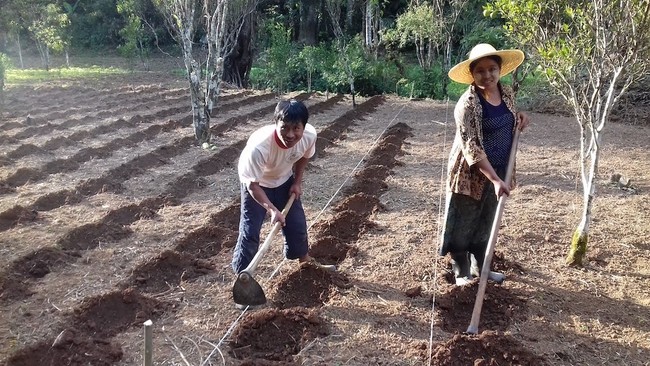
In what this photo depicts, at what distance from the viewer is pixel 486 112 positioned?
342 cm

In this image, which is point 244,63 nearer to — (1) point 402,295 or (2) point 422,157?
(2) point 422,157

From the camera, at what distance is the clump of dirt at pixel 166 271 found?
13.4ft

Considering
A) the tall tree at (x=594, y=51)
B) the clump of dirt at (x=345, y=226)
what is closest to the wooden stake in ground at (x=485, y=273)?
the tall tree at (x=594, y=51)

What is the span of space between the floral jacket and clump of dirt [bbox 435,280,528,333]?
622 mm

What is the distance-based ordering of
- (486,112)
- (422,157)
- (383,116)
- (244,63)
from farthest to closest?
(244,63) → (383,116) → (422,157) → (486,112)

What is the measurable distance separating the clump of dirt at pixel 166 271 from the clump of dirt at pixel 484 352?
6.46ft

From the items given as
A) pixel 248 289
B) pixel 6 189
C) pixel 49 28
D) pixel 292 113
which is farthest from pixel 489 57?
pixel 49 28

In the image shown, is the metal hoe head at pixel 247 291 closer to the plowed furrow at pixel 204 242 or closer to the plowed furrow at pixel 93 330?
the plowed furrow at pixel 93 330

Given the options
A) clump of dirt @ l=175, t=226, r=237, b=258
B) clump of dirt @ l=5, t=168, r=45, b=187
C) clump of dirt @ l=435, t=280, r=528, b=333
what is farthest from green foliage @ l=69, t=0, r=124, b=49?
clump of dirt @ l=435, t=280, r=528, b=333

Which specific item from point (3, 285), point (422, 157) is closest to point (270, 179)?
point (3, 285)

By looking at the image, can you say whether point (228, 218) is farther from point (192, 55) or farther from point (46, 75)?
point (46, 75)

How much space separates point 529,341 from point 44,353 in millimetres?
2679

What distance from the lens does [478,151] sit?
3326 millimetres

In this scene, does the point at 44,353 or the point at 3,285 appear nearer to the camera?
the point at 44,353
